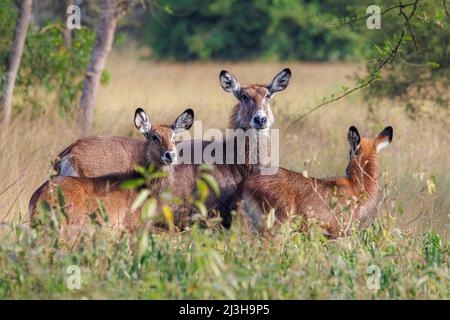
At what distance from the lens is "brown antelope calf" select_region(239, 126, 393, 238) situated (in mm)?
7184

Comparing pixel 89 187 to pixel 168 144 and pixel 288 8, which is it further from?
pixel 288 8

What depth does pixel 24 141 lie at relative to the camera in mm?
10234

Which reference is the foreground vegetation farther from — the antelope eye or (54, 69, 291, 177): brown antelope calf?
the antelope eye

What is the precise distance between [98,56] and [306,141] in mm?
2651

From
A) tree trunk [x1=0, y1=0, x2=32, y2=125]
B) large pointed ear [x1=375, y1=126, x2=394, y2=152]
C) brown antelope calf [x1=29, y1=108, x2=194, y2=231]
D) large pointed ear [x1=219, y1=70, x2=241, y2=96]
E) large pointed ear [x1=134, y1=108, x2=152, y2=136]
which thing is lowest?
brown antelope calf [x1=29, y1=108, x2=194, y2=231]

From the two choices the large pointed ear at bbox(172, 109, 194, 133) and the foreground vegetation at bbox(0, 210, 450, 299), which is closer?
the foreground vegetation at bbox(0, 210, 450, 299)

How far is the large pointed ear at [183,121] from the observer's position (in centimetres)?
793

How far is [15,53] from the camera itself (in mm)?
10977

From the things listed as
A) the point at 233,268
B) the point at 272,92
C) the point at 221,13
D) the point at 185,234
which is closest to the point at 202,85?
the point at 221,13

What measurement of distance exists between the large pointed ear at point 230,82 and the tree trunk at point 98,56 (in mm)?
3059

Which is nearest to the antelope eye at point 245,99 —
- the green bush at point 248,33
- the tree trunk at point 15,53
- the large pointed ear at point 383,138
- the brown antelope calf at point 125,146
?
the brown antelope calf at point 125,146

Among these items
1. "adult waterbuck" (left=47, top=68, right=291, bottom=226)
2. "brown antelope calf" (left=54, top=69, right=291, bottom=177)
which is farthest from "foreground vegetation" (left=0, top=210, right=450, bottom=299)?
"brown antelope calf" (left=54, top=69, right=291, bottom=177)

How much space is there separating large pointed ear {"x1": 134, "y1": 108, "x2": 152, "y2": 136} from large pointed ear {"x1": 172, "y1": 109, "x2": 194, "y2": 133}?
0.21m

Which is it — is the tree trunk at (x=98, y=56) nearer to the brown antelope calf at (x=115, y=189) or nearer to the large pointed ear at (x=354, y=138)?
the brown antelope calf at (x=115, y=189)
